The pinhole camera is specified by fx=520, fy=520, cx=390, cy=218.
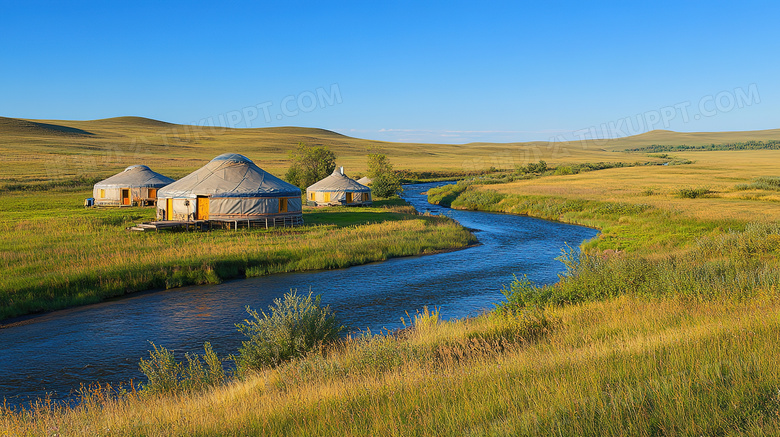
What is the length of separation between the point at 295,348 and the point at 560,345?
4.25 m

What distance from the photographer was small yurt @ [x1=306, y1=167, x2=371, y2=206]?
4191 centimetres

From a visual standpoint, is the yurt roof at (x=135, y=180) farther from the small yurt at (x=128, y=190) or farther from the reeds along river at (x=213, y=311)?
the reeds along river at (x=213, y=311)

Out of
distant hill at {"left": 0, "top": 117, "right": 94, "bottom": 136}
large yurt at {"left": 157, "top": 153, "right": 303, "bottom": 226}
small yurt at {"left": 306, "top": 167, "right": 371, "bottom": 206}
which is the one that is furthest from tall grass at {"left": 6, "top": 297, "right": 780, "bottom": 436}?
distant hill at {"left": 0, "top": 117, "right": 94, "bottom": 136}

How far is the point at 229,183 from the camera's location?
28.2m

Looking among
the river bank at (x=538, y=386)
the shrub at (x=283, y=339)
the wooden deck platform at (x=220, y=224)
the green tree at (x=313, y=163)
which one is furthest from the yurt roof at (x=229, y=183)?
the green tree at (x=313, y=163)

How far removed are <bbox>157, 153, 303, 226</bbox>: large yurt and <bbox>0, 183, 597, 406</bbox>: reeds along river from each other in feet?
30.5

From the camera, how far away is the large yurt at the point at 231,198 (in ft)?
90.5

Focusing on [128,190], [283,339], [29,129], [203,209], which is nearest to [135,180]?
[128,190]

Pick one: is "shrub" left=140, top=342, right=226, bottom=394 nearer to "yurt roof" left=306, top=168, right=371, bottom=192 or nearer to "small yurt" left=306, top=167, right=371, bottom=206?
"small yurt" left=306, top=167, right=371, bottom=206

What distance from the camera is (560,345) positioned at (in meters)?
6.41

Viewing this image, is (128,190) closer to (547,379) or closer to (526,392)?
(547,379)

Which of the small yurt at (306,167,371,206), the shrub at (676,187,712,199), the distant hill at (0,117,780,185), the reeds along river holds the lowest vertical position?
the reeds along river

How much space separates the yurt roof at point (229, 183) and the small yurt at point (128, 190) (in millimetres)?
11459

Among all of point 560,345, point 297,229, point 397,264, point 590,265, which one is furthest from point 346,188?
point 560,345
